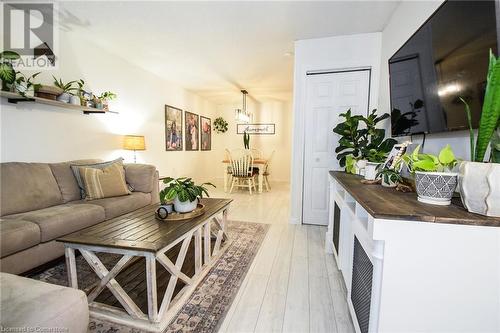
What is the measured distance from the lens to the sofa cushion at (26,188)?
198cm

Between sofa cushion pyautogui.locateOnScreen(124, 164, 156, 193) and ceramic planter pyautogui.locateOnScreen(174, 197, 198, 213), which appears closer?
ceramic planter pyautogui.locateOnScreen(174, 197, 198, 213)

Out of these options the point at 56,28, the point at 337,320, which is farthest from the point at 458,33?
the point at 56,28

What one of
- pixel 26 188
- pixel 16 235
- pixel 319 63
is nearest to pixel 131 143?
pixel 26 188

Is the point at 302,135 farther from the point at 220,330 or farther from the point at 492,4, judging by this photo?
the point at 220,330

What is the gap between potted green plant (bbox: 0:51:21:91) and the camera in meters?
2.05

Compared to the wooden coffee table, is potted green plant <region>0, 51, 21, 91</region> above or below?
above

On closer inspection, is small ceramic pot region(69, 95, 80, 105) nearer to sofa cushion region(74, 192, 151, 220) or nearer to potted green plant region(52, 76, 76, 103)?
potted green plant region(52, 76, 76, 103)

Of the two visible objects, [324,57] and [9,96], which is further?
[324,57]

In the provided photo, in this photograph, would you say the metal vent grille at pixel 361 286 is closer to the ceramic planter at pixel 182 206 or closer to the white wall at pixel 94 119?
the ceramic planter at pixel 182 206

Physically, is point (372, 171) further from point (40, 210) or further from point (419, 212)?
point (40, 210)

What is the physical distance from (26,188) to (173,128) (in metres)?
3.18

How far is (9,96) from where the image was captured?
214 centimetres

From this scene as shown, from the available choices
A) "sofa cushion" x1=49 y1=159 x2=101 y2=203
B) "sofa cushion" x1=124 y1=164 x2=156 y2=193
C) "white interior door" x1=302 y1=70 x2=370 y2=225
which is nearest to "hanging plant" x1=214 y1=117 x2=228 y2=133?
"sofa cushion" x1=124 y1=164 x2=156 y2=193

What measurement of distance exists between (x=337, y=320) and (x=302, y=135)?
224cm
